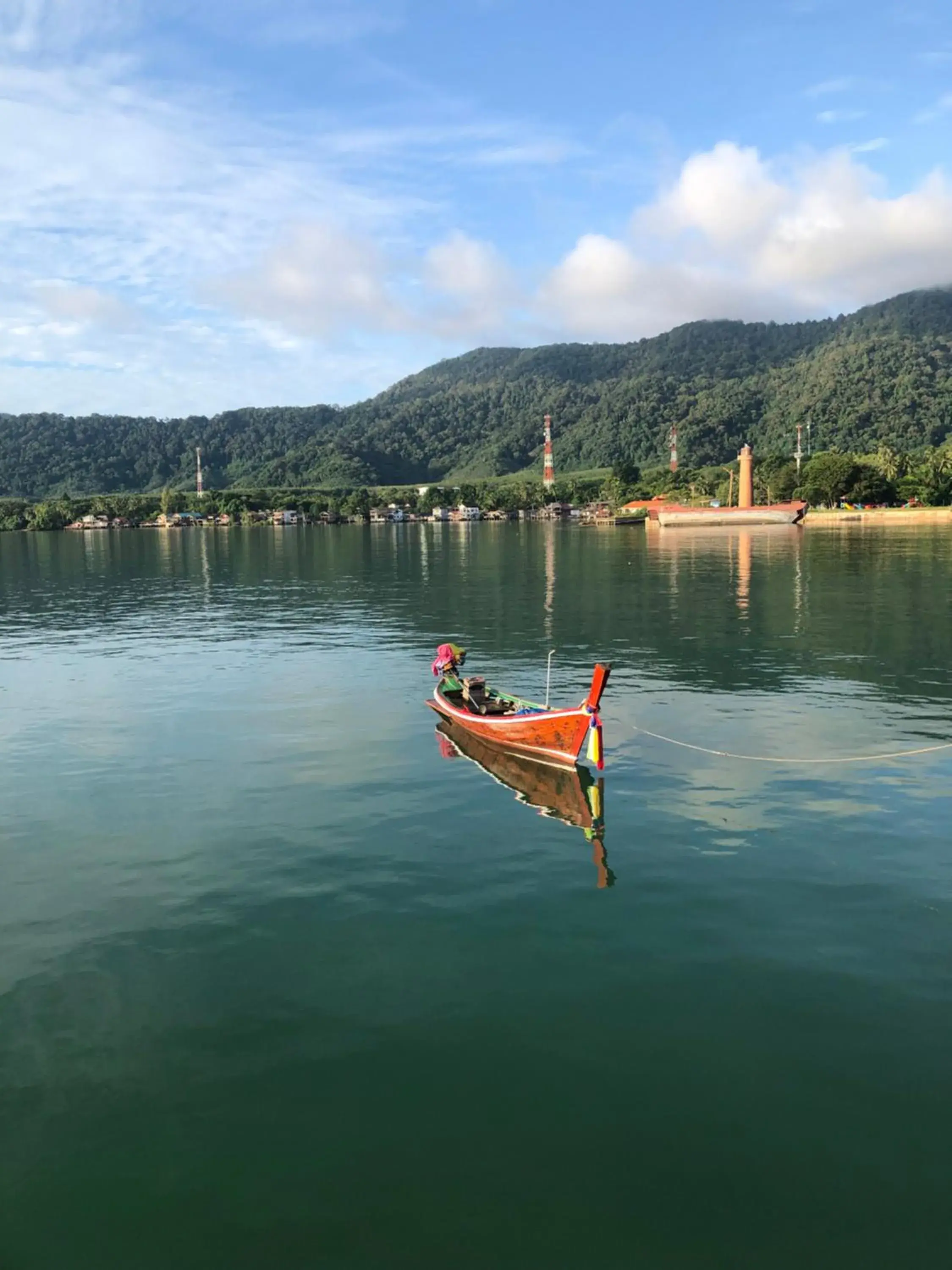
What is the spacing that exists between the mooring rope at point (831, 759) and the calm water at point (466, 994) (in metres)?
0.49

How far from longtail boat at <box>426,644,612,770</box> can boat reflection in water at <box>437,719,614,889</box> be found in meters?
0.38

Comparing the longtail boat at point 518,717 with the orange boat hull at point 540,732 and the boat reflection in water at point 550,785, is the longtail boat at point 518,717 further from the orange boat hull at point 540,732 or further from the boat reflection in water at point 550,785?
the boat reflection in water at point 550,785

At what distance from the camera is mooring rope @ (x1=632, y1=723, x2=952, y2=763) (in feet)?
104

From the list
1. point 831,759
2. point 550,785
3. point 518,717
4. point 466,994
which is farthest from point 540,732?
point 466,994

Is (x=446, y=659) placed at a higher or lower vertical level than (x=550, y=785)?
higher

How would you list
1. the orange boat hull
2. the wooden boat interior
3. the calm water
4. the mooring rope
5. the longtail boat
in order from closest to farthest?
1. the calm water
2. the longtail boat
3. the orange boat hull
4. the mooring rope
5. the wooden boat interior

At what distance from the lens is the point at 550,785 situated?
3017 cm

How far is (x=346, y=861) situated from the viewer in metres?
24.0

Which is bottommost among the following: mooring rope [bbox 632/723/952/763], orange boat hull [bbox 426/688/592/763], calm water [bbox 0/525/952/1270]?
calm water [bbox 0/525/952/1270]

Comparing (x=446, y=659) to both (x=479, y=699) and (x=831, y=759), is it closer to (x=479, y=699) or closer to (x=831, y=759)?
(x=479, y=699)

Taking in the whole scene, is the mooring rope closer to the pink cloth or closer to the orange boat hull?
the orange boat hull

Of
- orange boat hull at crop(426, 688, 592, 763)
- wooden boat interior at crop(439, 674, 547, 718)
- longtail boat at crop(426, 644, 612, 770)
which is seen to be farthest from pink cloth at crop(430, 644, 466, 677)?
orange boat hull at crop(426, 688, 592, 763)

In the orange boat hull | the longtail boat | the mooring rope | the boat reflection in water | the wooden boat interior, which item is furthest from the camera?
the wooden boat interior

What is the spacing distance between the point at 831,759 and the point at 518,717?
1130 centimetres
